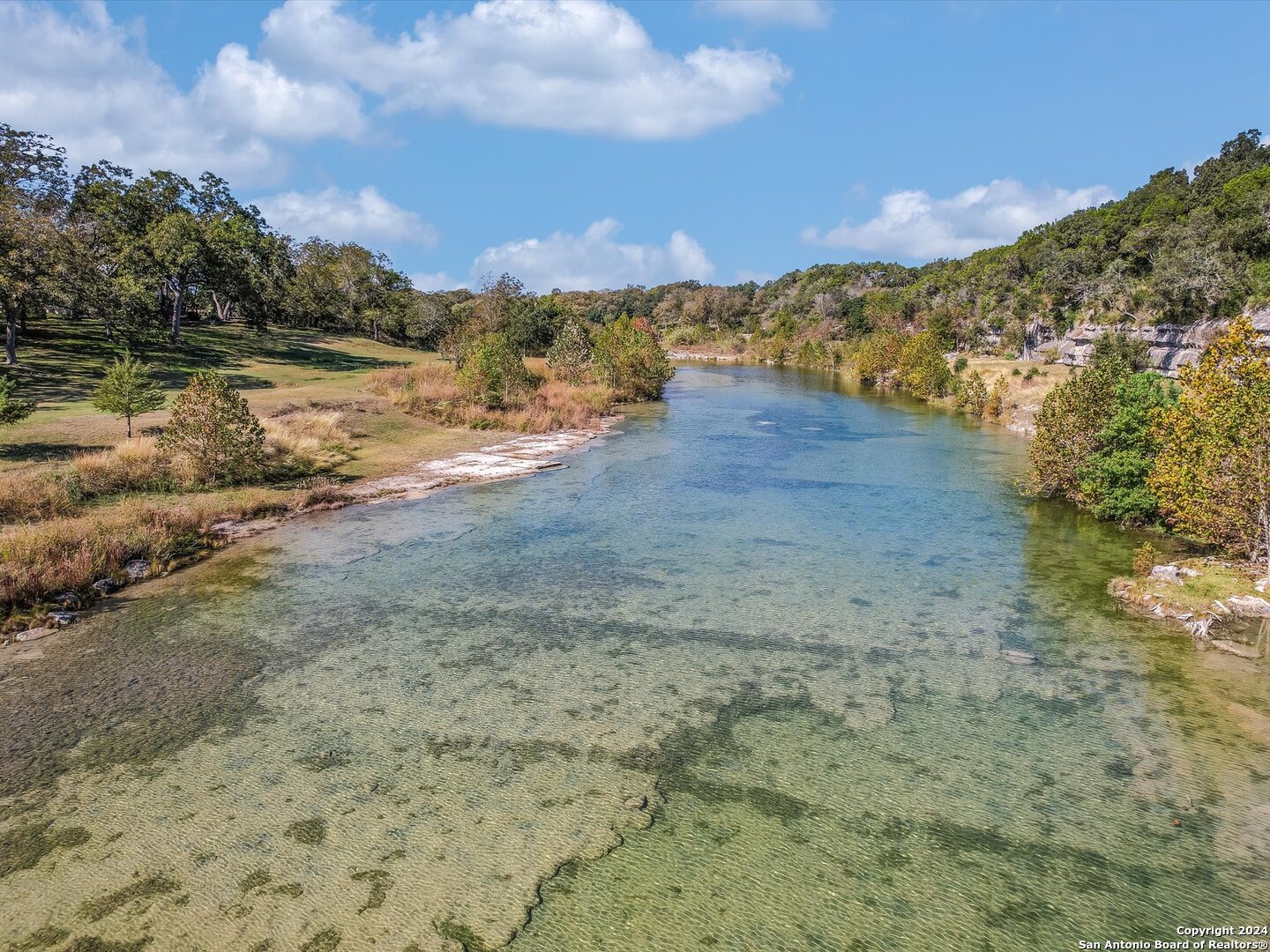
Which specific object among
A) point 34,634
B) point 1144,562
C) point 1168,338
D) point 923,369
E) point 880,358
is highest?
point 1168,338

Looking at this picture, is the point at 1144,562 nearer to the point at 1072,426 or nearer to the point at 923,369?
the point at 1072,426

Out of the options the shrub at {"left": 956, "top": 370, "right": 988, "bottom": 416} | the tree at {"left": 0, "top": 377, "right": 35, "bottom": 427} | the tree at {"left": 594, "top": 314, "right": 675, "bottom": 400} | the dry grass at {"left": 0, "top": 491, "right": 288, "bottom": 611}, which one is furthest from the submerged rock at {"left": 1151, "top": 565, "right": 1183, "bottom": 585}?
the tree at {"left": 594, "top": 314, "right": 675, "bottom": 400}

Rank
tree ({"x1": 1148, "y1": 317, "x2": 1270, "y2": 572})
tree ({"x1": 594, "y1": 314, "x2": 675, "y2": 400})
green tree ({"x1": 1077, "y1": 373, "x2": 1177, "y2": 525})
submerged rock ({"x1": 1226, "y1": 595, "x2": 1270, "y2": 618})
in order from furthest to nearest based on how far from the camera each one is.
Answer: tree ({"x1": 594, "y1": 314, "x2": 675, "y2": 400}) → green tree ({"x1": 1077, "y1": 373, "x2": 1177, "y2": 525}) → tree ({"x1": 1148, "y1": 317, "x2": 1270, "y2": 572}) → submerged rock ({"x1": 1226, "y1": 595, "x2": 1270, "y2": 618})

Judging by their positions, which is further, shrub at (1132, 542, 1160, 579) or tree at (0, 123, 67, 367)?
tree at (0, 123, 67, 367)

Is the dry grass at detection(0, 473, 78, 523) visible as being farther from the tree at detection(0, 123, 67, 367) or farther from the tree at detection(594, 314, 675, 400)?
the tree at detection(594, 314, 675, 400)

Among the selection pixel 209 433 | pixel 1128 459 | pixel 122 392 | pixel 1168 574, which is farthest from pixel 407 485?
pixel 1128 459

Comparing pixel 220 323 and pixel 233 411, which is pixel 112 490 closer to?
pixel 233 411
